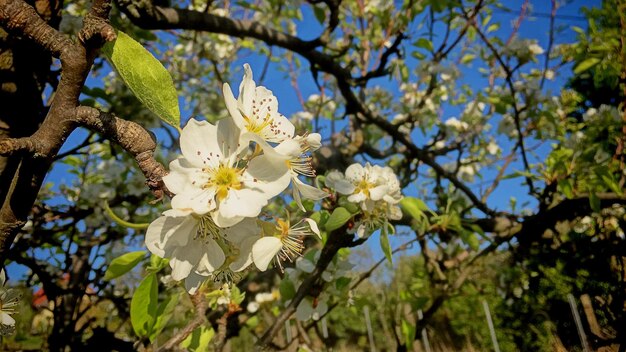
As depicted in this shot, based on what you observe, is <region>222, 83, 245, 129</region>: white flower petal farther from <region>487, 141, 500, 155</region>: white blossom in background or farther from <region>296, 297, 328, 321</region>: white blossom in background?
<region>487, 141, 500, 155</region>: white blossom in background

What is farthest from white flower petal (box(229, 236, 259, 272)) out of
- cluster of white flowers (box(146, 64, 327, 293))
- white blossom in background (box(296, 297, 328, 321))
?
white blossom in background (box(296, 297, 328, 321))

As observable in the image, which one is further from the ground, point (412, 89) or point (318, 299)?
point (412, 89)

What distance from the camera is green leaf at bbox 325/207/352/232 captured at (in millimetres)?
1104

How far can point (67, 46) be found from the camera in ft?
1.81

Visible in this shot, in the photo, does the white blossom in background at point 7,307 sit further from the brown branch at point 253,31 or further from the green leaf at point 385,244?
the brown branch at point 253,31

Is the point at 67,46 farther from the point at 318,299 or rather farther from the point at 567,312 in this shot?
the point at 567,312

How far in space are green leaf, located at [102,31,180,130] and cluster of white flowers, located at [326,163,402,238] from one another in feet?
2.44

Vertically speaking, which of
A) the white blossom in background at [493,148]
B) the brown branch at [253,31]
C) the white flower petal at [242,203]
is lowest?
the white flower petal at [242,203]

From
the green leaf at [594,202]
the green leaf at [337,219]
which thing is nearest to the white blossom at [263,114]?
the green leaf at [337,219]

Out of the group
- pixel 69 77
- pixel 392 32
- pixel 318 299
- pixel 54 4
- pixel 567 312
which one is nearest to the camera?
pixel 69 77

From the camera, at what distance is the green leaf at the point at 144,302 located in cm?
86

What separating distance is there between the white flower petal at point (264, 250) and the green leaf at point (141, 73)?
10.1 inches

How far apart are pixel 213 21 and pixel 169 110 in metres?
1.55

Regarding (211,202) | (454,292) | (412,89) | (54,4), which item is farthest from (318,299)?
(412,89)
